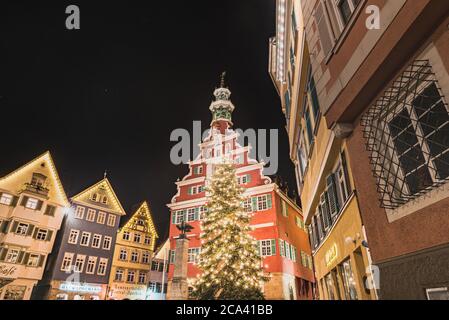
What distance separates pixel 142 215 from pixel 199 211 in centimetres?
1294

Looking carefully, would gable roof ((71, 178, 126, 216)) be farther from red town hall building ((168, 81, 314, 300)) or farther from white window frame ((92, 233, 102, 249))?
red town hall building ((168, 81, 314, 300))

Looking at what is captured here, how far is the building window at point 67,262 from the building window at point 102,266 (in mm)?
3391

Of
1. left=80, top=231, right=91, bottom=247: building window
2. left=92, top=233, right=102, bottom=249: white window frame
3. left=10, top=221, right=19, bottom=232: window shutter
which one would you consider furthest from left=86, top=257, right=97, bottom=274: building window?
left=10, top=221, right=19, bottom=232: window shutter

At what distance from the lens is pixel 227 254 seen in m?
19.6

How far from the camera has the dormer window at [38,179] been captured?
97.8ft

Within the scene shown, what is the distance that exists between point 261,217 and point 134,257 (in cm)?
1912

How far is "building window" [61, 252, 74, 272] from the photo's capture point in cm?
2877

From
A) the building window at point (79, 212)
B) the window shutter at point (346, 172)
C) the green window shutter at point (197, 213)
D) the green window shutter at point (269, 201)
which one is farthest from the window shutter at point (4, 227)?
the window shutter at point (346, 172)

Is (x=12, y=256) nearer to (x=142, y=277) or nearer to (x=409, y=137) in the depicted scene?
(x=142, y=277)

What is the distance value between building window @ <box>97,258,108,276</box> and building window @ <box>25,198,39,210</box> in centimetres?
941

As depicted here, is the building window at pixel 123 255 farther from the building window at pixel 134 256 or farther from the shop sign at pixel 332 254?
the shop sign at pixel 332 254

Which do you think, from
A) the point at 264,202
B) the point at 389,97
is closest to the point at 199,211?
the point at 264,202

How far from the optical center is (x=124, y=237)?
3619 cm
